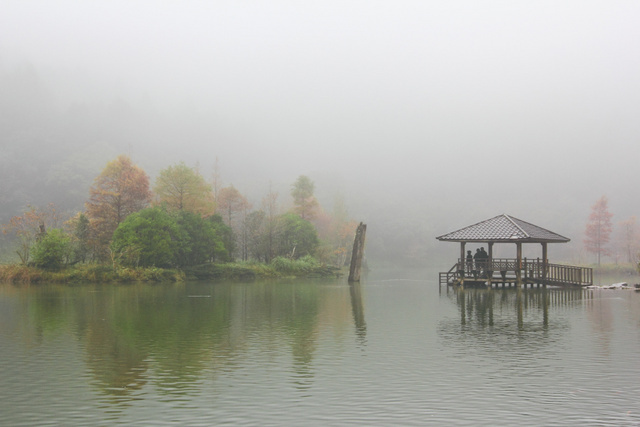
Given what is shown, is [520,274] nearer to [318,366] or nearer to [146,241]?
[146,241]

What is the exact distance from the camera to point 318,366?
35.1ft

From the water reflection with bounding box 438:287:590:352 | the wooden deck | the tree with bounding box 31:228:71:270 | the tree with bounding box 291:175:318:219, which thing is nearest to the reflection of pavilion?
the water reflection with bounding box 438:287:590:352

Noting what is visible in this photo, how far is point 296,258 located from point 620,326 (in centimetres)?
3867

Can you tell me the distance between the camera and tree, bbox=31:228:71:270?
119ft

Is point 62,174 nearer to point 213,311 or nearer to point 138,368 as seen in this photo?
point 213,311

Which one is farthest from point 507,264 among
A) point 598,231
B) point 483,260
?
point 598,231

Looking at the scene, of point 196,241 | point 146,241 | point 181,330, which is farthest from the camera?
point 196,241

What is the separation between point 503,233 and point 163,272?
73.8 feet

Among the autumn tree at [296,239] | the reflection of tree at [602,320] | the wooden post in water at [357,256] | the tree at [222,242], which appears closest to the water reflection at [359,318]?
the reflection of tree at [602,320]

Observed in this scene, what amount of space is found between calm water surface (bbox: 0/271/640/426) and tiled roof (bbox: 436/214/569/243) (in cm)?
1096

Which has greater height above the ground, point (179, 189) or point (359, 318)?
point (179, 189)

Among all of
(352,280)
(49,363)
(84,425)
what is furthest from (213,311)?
(352,280)

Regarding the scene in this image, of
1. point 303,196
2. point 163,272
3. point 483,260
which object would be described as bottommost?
point 163,272

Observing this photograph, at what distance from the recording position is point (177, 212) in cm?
4597
